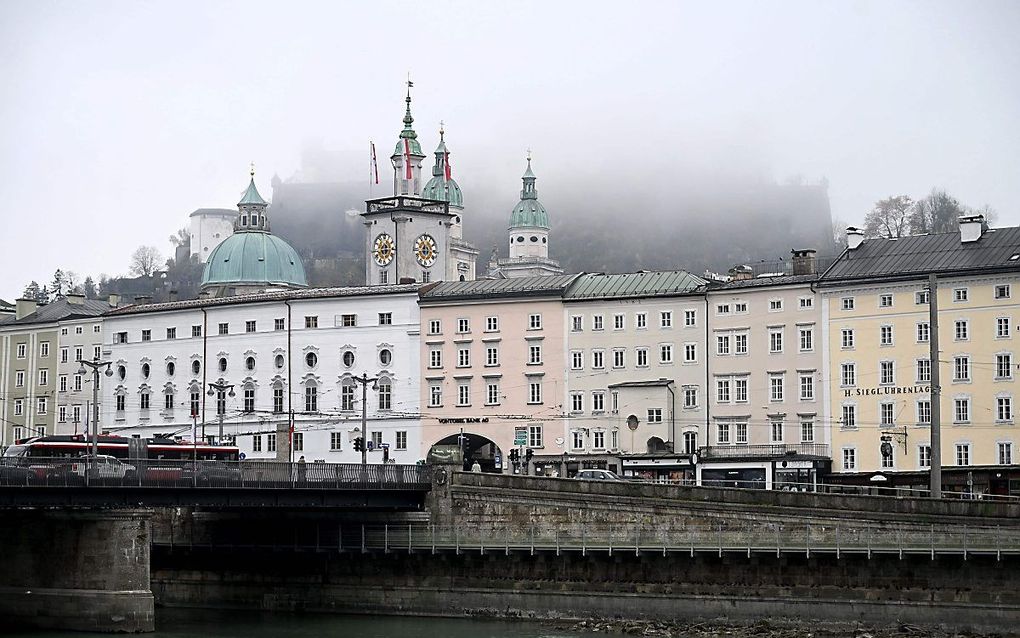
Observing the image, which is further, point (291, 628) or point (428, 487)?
point (428, 487)

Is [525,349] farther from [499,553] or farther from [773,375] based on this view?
[499,553]

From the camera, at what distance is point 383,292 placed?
140 meters

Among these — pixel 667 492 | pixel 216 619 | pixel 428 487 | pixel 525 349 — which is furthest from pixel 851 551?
pixel 525 349

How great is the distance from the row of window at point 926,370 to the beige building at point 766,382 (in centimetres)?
186

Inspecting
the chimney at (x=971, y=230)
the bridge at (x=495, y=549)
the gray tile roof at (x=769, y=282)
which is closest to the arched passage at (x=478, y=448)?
the gray tile roof at (x=769, y=282)

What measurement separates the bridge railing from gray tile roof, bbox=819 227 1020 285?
120ft

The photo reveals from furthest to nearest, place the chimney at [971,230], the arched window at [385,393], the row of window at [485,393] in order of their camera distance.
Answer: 1. the arched window at [385,393]
2. the row of window at [485,393]
3. the chimney at [971,230]

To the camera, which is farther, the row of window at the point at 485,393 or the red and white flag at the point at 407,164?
the red and white flag at the point at 407,164

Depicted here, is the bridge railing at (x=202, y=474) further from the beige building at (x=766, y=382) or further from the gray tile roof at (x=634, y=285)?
the gray tile roof at (x=634, y=285)

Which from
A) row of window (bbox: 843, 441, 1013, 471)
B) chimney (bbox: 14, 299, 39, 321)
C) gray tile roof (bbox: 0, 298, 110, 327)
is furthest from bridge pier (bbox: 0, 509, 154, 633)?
chimney (bbox: 14, 299, 39, 321)

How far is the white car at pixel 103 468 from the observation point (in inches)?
3349

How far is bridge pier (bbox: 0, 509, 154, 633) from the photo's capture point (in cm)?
8612

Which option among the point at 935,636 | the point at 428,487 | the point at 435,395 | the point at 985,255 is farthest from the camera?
the point at 435,395

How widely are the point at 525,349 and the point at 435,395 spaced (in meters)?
7.74
